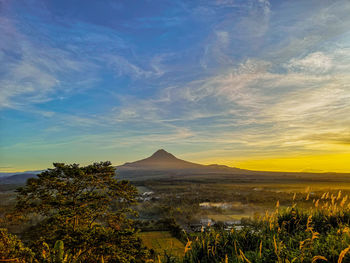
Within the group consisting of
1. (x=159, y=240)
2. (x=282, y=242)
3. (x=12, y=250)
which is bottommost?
(x=159, y=240)

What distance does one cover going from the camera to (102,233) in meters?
8.69

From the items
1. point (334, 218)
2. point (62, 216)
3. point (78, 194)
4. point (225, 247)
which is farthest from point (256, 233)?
point (78, 194)

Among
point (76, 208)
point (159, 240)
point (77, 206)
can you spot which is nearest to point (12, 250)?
point (76, 208)

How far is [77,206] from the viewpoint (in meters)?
11.4

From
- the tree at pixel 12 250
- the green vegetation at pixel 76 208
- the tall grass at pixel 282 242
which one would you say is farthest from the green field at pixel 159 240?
the tree at pixel 12 250

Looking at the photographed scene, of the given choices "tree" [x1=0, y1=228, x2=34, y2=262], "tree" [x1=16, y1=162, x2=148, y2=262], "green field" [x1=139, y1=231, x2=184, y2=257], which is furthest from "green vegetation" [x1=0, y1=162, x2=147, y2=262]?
"green field" [x1=139, y1=231, x2=184, y2=257]

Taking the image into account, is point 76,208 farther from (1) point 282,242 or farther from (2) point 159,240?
(2) point 159,240

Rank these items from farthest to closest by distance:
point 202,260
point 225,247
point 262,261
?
point 225,247 → point 202,260 → point 262,261

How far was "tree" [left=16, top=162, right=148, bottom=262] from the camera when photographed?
906 centimetres

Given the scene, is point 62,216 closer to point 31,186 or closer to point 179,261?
point 31,186

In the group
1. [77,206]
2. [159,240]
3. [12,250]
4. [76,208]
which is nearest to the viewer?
[12,250]

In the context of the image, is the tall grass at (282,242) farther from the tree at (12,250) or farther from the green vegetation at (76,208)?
the tree at (12,250)

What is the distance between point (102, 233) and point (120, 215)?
13.9ft

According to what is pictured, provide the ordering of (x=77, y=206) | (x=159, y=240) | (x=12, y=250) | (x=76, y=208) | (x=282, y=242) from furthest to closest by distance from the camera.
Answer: (x=159, y=240) < (x=77, y=206) < (x=76, y=208) < (x=282, y=242) < (x=12, y=250)
